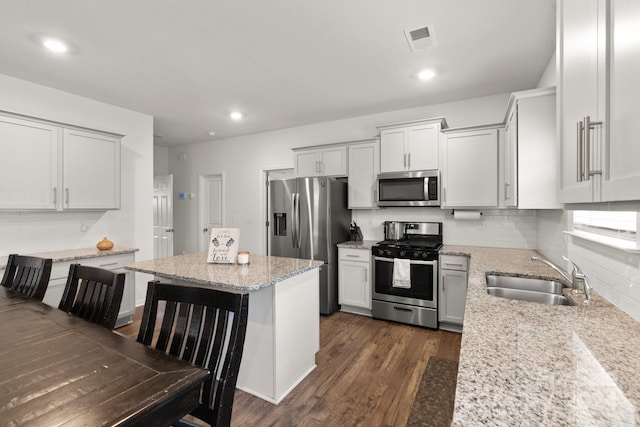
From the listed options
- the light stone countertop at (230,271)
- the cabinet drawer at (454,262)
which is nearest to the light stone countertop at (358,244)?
the cabinet drawer at (454,262)

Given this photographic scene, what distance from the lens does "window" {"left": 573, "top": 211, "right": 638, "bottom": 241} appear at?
138cm

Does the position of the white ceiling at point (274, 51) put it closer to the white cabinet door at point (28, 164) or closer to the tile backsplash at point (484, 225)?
the white cabinet door at point (28, 164)

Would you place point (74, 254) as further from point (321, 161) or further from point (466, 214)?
point (466, 214)

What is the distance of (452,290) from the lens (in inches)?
126

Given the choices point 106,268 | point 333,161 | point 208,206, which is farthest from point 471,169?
point 208,206

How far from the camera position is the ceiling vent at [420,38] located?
2.24m

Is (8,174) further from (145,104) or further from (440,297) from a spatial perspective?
(440,297)

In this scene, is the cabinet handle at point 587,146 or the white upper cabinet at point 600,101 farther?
the cabinet handle at point 587,146

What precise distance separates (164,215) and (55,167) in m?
2.70

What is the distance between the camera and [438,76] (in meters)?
3.02

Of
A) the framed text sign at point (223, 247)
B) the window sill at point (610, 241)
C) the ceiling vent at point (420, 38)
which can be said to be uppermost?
the ceiling vent at point (420, 38)

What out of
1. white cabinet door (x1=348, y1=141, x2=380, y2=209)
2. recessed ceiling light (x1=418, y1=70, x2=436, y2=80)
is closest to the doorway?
white cabinet door (x1=348, y1=141, x2=380, y2=209)

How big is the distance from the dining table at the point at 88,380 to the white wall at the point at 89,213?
2.58m

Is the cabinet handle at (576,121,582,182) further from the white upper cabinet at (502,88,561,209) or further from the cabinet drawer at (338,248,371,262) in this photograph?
the cabinet drawer at (338,248,371,262)
